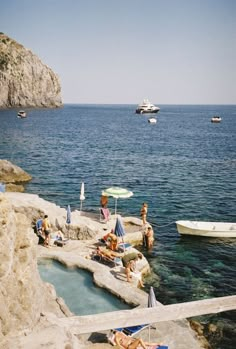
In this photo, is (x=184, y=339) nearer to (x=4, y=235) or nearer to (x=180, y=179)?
(x=4, y=235)

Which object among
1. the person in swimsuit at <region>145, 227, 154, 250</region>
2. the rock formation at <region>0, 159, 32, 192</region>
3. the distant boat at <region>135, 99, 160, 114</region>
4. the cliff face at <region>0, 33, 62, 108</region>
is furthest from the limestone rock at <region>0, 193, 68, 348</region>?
the distant boat at <region>135, 99, 160, 114</region>

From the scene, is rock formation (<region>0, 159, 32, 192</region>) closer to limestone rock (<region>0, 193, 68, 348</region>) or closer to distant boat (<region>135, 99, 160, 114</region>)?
limestone rock (<region>0, 193, 68, 348</region>)

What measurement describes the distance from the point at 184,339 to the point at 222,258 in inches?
395

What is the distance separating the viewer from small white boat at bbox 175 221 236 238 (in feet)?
74.5

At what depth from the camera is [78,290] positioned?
1371 cm

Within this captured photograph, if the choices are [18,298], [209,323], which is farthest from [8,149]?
[18,298]

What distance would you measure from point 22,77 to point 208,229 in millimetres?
157912

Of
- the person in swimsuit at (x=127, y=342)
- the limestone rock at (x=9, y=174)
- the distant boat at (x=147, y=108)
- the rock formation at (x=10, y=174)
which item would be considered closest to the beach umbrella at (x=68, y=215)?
the person in swimsuit at (x=127, y=342)

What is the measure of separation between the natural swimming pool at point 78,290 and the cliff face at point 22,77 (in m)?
153

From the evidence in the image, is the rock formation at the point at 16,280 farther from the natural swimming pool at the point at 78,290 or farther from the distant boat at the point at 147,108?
the distant boat at the point at 147,108

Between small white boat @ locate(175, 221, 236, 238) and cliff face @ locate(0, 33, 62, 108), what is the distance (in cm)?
14865

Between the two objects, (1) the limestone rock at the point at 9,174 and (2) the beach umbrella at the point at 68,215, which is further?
(1) the limestone rock at the point at 9,174

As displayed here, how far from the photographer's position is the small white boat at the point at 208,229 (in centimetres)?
2270

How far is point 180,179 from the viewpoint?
126 ft
